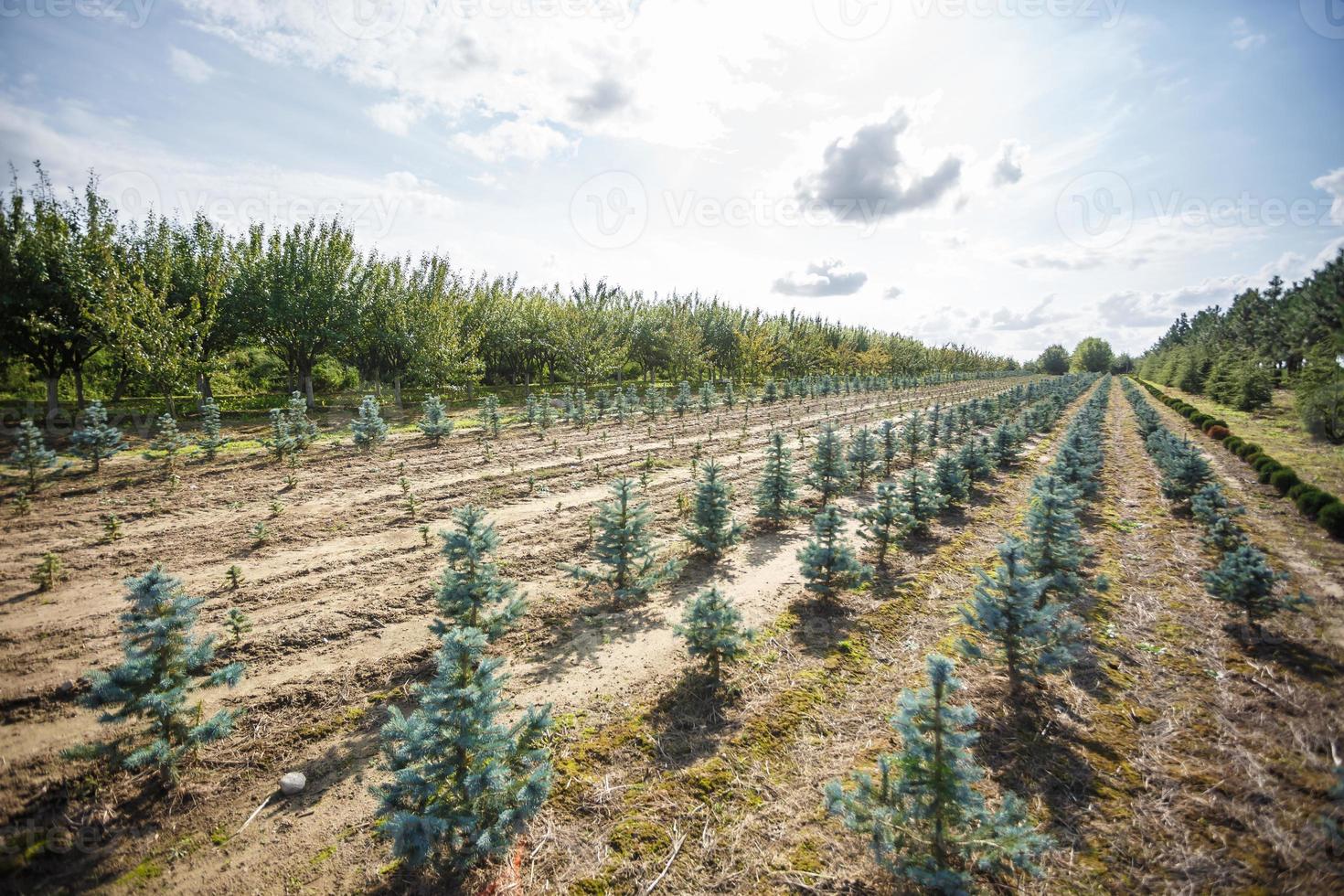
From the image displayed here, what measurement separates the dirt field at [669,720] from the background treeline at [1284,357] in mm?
17339

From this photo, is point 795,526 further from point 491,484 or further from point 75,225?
point 75,225

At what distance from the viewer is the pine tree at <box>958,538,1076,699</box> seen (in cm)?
535

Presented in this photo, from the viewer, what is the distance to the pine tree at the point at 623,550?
26.1 ft

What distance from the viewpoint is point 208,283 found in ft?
79.7

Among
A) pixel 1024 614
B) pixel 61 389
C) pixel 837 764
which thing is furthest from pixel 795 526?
pixel 61 389

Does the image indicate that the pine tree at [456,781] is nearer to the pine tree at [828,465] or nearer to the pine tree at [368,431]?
the pine tree at [828,465]

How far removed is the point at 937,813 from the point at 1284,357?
83.4m

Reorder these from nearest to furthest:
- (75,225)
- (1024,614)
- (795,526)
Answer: (1024,614), (795,526), (75,225)

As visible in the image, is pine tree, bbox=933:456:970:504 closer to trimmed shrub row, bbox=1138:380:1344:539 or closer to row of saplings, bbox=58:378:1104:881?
row of saplings, bbox=58:378:1104:881

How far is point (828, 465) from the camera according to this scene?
12.4 m

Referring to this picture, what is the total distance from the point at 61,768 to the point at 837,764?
25.0 ft

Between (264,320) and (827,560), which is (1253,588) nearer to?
(827,560)

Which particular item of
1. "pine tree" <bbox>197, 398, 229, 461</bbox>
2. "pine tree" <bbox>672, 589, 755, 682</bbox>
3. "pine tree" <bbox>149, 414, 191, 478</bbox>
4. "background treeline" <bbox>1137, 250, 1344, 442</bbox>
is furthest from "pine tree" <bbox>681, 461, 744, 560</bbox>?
"background treeline" <bbox>1137, 250, 1344, 442</bbox>

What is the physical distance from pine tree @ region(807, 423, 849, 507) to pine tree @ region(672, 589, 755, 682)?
7144mm
